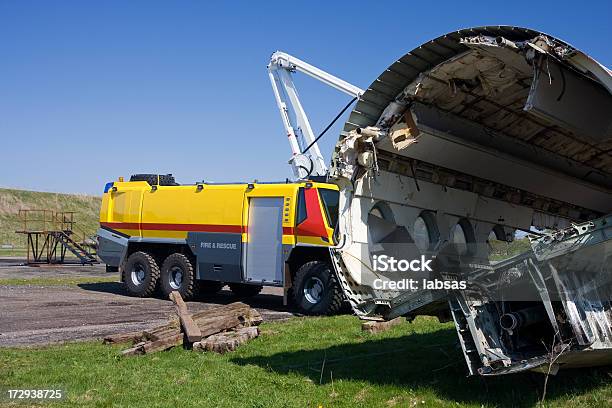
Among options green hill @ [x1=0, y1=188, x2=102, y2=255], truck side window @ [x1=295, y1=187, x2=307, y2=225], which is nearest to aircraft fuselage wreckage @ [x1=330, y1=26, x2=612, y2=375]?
truck side window @ [x1=295, y1=187, x2=307, y2=225]

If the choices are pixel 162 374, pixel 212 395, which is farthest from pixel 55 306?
pixel 212 395

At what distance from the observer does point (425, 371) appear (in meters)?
6.64

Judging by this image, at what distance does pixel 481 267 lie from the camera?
18.7ft

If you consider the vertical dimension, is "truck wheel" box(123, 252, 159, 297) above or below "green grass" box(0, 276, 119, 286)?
above

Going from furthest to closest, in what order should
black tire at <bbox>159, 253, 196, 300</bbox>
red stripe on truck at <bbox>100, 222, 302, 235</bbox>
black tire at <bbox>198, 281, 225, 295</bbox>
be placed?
black tire at <bbox>198, 281, 225, 295</bbox> → black tire at <bbox>159, 253, 196, 300</bbox> → red stripe on truck at <bbox>100, 222, 302, 235</bbox>

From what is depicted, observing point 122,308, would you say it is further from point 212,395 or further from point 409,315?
point 409,315

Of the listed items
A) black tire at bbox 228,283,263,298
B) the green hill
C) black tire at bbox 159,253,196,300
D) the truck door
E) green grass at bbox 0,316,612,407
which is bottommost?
green grass at bbox 0,316,612,407

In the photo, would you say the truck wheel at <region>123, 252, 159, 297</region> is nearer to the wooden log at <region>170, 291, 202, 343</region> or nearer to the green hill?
the wooden log at <region>170, 291, 202, 343</region>

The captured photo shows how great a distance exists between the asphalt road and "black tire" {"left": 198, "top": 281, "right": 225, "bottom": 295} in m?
0.17

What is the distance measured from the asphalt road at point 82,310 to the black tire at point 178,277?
0.31m

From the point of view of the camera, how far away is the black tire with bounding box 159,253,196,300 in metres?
14.4

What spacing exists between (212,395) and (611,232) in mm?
3695

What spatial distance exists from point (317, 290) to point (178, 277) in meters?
4.07

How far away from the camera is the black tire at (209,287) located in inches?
611
